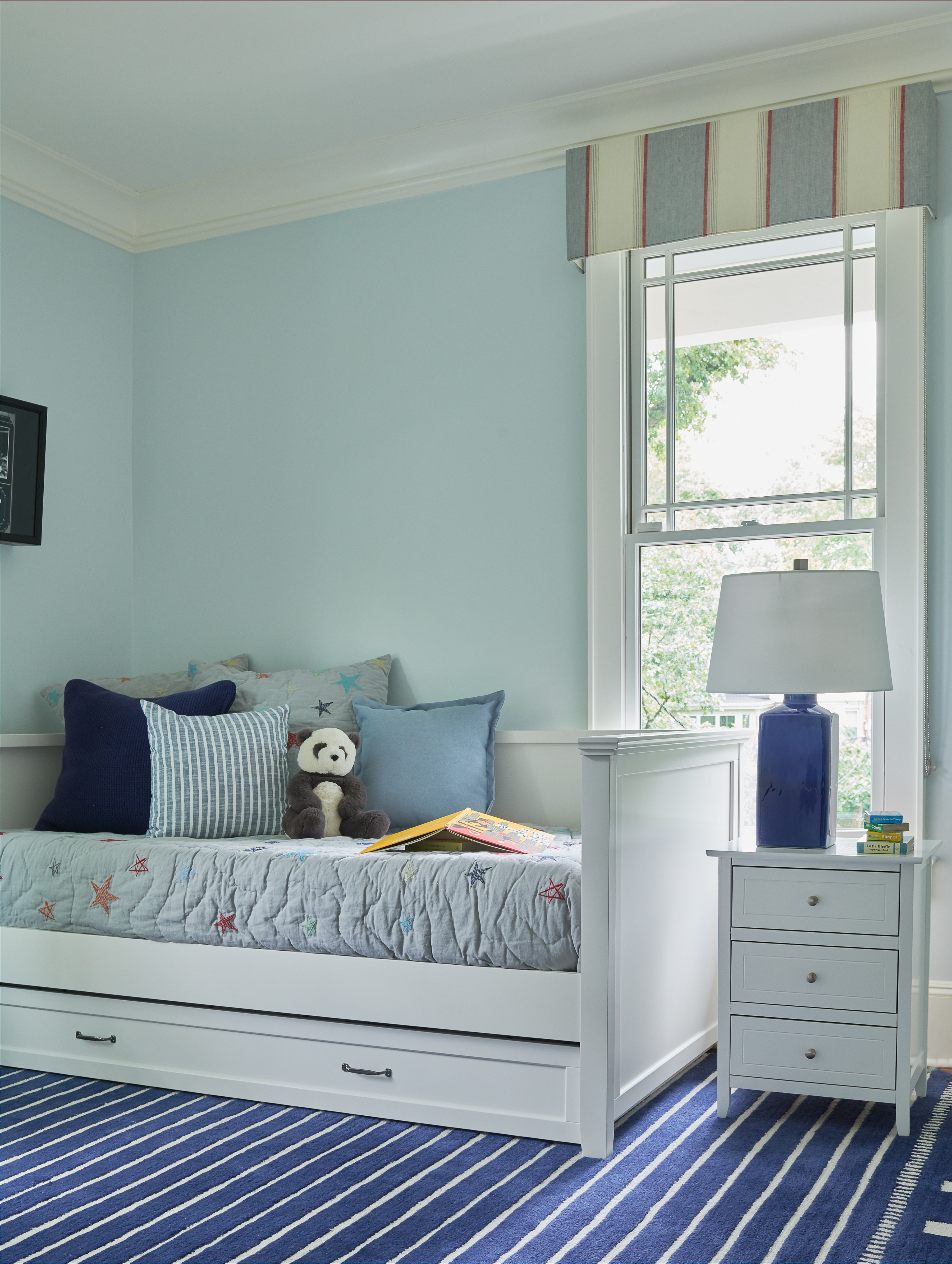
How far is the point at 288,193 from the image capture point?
3.41 metres

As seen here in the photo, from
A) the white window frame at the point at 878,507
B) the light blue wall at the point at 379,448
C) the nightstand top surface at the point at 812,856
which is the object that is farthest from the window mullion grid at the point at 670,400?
the nightstand top surface at the point at 812,856

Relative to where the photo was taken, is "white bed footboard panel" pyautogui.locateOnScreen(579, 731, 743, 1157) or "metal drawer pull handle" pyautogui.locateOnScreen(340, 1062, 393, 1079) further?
"metal drawer pull handle" pyautogui.locateOnScreen(340, 1062, 393, 1079)

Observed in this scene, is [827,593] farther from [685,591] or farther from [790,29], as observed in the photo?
[790,29]

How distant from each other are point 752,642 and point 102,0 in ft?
6.60

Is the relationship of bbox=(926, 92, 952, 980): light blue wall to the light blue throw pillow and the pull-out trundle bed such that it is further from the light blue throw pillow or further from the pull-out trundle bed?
the light blue throw pillow

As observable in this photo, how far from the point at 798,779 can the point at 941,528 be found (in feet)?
2.55

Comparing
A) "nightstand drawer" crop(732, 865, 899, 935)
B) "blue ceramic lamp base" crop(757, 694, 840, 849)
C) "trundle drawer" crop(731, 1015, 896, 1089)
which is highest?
"blue ceramic lamp base" crop(757, 694, 840, 849)

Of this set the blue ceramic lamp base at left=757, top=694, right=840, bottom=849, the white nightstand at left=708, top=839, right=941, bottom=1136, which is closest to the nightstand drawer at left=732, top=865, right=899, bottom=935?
the white nightstand at left=708, top=839, right=941, bottom=1136

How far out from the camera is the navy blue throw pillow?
2744 millimetres

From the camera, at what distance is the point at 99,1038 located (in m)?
2.44

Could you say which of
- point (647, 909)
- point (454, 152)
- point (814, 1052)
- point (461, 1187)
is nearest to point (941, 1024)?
point (814, 1052)

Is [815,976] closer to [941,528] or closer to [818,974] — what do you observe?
[818,974]

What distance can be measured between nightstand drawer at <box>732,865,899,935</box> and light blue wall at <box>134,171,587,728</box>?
90 cm

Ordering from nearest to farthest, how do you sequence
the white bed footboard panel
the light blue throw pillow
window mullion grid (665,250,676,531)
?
1. the white bed footboard panel
2. the light blue throw pillow
3. window mullion grid (665,250,676,531)
